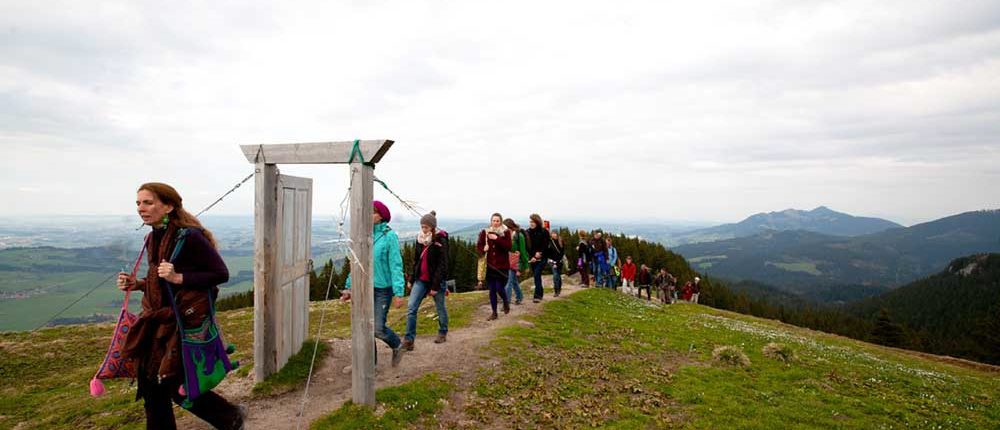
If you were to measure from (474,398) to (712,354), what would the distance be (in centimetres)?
827

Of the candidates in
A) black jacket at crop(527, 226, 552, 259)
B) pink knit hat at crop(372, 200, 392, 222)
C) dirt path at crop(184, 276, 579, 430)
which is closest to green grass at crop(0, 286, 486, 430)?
dirt path at crop(184, 276, 579, 430)

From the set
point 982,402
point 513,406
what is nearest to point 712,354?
point 982,402

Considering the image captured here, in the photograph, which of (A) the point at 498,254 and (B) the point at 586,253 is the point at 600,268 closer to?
(B) the point at 586,253

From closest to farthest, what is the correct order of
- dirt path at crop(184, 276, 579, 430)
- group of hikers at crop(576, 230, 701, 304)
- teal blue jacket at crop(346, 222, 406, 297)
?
dirt path at crop(184, 276, 579, 430), teal blue jacket at crop(346, 222, 406, 297), group of hikers at crop(576, 230, 701, 304)

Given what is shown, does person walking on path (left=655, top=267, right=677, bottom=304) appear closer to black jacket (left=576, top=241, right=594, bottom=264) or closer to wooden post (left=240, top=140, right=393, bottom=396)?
black jacket (left=576, top=241, right=594, bottom=264)

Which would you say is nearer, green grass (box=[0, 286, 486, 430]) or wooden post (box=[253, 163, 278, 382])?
green grass (box=[0, 286, 486, 430])

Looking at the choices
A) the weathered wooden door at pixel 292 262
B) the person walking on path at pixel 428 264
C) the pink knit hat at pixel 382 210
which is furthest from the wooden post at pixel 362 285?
the person walking on path at pixel 428 264

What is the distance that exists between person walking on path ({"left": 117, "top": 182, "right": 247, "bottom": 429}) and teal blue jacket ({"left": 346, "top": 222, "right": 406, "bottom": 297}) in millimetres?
3430

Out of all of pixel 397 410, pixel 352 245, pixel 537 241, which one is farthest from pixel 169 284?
pixel 537 241

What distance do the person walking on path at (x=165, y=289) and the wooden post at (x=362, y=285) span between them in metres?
2.11

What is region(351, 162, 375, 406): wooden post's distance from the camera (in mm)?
7242

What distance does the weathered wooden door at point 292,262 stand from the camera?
8773 mm

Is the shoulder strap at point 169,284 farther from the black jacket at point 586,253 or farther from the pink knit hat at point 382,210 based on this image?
the black jacket at point 586,253

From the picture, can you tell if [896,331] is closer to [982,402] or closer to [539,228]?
[982,402]
